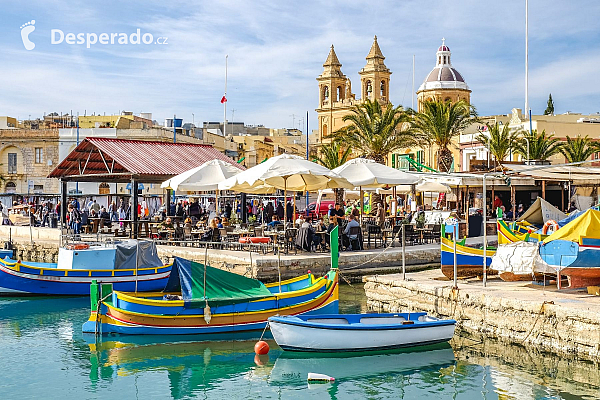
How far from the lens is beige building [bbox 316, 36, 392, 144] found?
248 feet

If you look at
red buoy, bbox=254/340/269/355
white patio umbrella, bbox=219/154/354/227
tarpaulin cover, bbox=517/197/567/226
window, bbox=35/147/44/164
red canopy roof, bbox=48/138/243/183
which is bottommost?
red buoy, bbox=254/340/269/355

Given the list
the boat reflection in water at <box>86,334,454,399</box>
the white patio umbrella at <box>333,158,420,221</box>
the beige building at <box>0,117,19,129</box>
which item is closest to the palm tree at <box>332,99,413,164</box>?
the white patio umbrella at <box>333,158,420,221</box>

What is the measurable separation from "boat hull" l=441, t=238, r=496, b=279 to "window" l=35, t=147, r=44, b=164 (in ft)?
168

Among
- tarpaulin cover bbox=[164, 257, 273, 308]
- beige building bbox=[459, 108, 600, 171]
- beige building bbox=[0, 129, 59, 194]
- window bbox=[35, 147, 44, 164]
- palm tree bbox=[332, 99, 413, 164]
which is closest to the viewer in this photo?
tarpaulin cover bbox=[164, 257, 273, 308]

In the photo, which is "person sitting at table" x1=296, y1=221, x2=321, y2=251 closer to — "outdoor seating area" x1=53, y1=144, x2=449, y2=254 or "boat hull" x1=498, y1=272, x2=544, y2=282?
"outdoor seating area" x1=53, y1=144, x2=449, y2=254

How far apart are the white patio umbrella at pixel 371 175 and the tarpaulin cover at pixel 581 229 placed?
22.8 feet

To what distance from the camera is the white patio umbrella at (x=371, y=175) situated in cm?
2097

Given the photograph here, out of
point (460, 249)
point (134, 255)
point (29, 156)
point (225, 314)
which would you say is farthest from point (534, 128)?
point (29, 156)

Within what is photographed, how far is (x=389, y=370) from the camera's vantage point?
13.1 meters

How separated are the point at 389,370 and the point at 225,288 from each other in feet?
13.6

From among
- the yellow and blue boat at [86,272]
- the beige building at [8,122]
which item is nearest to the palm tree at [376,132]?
the yellow and blue boat at [86,272]

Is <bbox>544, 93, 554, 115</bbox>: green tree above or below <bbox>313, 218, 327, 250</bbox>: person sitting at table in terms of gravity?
above

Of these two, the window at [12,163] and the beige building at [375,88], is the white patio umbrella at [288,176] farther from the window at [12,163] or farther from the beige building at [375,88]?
the window at [12,163]

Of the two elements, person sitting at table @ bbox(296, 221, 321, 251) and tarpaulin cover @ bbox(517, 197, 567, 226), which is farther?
person sitting at table @ bbox(296, 221, 321, 251)
